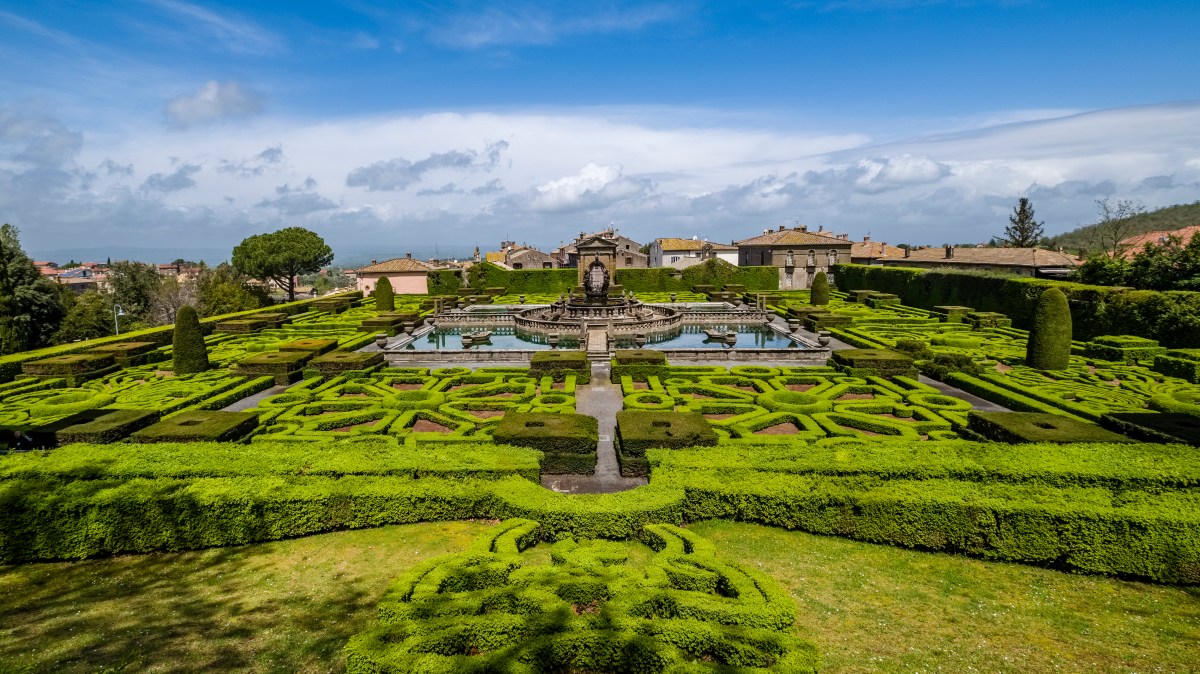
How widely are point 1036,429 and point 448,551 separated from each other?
1427 cm

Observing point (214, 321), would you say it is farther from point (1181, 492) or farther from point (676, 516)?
point (1181, 492)

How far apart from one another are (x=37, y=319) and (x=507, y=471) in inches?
1847

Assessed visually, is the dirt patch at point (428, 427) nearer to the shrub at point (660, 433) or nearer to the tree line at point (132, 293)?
the shrub at point (660, 433)

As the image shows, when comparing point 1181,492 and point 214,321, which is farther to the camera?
point 214,321

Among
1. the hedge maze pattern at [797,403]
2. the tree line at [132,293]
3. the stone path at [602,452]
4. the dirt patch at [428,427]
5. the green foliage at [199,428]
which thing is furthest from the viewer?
the tree line at [132,293]

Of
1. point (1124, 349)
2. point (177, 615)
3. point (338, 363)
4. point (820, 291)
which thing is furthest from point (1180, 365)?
point (338, 363)

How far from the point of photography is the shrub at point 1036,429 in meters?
14.1

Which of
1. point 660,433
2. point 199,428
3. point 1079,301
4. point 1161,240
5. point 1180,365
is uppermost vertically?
point 1161,240

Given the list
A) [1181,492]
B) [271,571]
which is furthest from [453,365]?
[1181,492]

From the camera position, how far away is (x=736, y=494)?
36.2 ft

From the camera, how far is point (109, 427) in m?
15.7

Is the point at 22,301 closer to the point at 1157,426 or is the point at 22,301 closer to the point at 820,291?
the point at 820,291

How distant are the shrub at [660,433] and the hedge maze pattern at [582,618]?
5.17 m

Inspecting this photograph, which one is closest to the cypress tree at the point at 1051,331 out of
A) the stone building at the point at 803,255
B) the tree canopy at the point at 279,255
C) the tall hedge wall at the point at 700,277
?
the tall hedge wall at the point at 700,277
